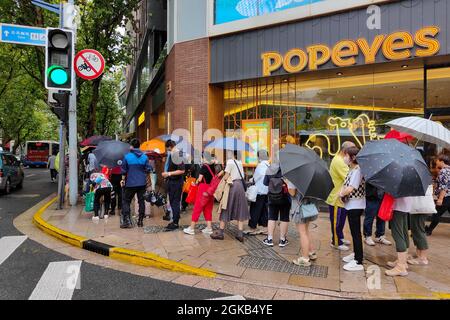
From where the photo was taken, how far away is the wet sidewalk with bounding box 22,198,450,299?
4.26 meters

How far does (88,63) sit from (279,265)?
7186 millimetres

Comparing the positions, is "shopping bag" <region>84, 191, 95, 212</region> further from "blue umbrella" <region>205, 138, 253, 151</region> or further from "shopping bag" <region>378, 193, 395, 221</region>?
"shopping bag" <region>378, 193, 395, 221</region>

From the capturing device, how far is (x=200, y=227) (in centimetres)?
748

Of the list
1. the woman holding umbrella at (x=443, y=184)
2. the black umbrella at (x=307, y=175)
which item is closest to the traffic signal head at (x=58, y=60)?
the black umbrella at (x=307, y=175)

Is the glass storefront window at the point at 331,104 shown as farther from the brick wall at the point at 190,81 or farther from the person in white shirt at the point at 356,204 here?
the person in white shirt at the point at 356,204

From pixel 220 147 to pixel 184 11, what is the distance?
7.16 meters

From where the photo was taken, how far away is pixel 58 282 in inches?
176

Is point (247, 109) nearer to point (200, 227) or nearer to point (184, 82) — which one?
point (184, 82)

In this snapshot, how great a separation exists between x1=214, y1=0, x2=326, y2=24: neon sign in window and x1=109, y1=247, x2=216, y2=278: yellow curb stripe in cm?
789

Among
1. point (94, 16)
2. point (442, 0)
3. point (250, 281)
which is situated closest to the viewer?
point (250, 281)

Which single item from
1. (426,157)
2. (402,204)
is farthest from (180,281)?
(426,157)

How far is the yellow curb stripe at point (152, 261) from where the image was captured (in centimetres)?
484

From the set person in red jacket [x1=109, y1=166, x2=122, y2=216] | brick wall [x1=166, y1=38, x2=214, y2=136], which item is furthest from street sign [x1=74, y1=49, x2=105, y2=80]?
brick wall [x1=166, y1=38, x2=214, y2=136]

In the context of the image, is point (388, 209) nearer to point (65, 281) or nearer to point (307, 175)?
point (307, 175)
